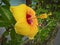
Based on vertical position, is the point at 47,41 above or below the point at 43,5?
below

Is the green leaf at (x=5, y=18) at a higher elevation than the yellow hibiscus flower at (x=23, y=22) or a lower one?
lower

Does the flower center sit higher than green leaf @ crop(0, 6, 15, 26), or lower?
higher

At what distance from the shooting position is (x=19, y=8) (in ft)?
1.74

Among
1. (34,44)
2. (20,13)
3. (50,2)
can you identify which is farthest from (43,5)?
(20,13)

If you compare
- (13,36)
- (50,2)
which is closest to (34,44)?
(50,2)

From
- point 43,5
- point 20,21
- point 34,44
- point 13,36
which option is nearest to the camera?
point 20,21

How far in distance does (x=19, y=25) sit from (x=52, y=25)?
4.37 ft

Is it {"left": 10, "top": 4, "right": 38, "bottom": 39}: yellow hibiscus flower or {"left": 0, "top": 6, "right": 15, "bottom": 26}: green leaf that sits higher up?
{"left": 10, "top": 4, "right": 38, "bottom": 39}: yellow hibiscus flower

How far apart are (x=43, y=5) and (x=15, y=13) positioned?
1.53 meters

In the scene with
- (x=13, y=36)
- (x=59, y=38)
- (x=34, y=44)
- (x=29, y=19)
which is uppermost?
(x=29, y=19)

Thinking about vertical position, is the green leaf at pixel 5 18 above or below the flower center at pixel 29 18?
below

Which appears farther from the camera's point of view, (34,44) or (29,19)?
(34,44)

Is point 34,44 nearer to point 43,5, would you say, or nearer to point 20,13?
point 43,5

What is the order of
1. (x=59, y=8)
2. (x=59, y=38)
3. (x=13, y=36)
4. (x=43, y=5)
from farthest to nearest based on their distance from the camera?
(x=59, y=38), (x=59, y=8), (x=43, y=5), (x=13, y=36)
